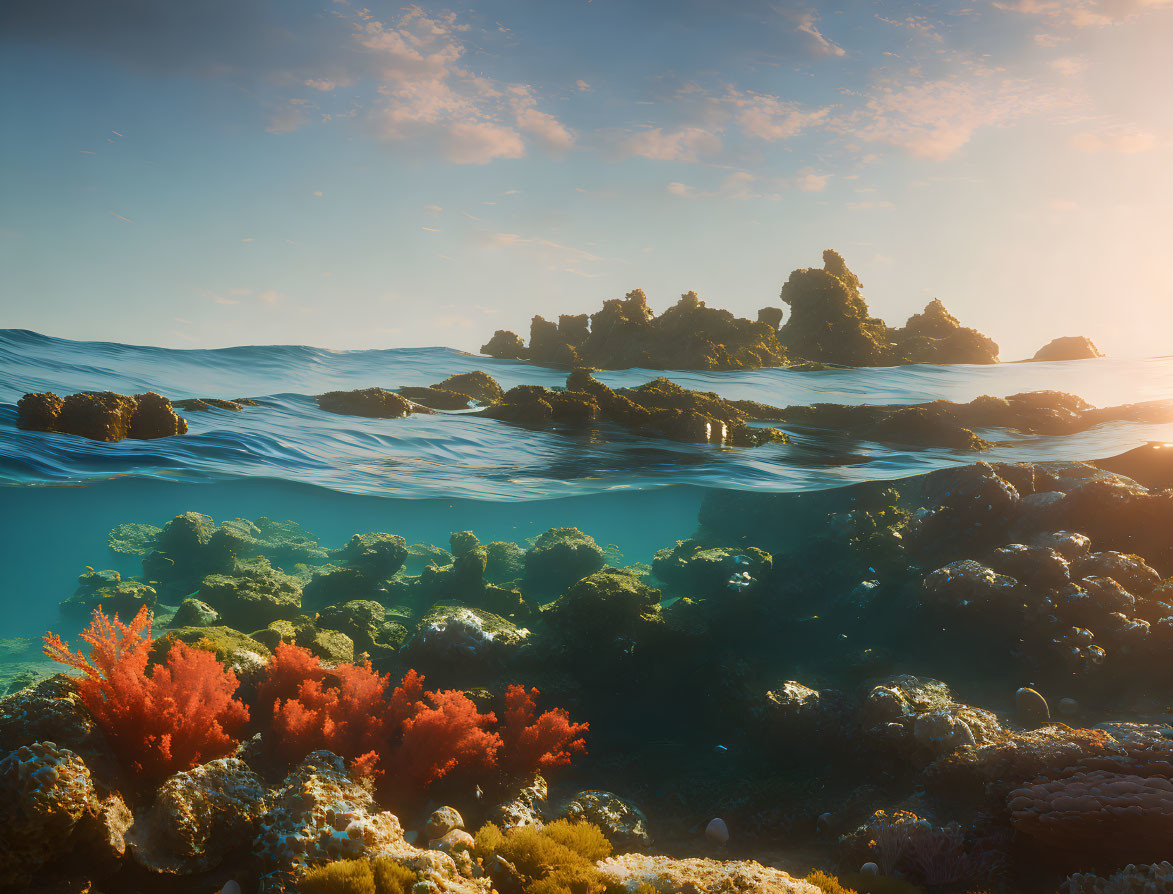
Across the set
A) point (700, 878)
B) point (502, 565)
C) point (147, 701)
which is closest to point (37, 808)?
point (147, 701)

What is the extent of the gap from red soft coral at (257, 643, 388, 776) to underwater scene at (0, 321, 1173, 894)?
0.13ft

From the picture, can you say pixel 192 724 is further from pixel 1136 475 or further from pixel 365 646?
pixel 1136 475

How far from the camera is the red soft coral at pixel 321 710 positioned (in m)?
5.63

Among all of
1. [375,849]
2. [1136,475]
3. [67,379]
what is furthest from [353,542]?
[1136,475]

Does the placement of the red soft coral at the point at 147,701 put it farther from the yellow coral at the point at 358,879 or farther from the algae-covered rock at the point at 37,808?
the yellow coral at the point at 358,879

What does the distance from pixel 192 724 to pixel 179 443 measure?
29.6 feet

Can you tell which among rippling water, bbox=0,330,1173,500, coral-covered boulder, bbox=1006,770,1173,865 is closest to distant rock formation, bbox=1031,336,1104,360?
rippling water, bbox=0,330,1173,500

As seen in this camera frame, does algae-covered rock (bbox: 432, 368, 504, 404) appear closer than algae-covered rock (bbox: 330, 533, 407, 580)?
Yes

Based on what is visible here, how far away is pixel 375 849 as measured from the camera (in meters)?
4.25

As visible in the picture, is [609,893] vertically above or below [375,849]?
below

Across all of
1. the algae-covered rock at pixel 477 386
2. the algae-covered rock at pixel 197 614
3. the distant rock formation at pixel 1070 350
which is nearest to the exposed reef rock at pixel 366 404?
the algae-covered rock at pixel 477 386

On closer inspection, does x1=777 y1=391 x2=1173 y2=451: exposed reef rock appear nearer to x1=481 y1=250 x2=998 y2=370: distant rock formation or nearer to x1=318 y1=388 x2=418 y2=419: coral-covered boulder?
x1=481 y1=250 x2=998 y2=370: distant rock formation

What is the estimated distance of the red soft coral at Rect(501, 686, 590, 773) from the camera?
6398 mm

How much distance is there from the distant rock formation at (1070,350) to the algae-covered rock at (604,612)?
15.3 metres
